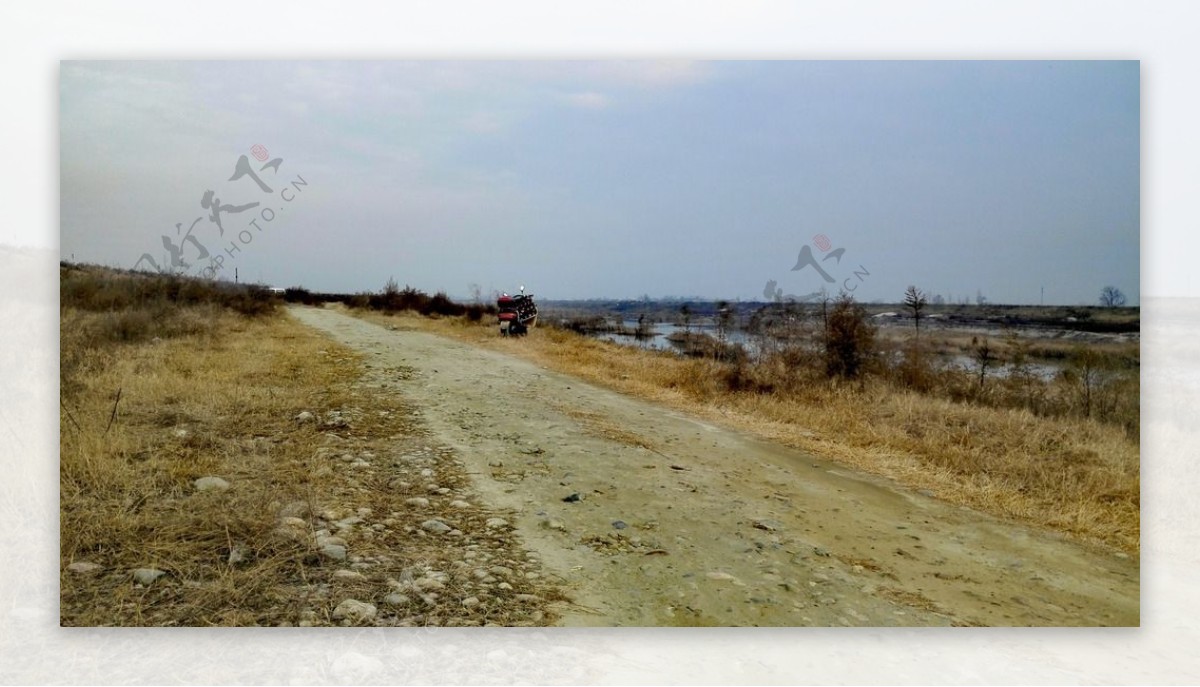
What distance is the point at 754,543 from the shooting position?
3072mm

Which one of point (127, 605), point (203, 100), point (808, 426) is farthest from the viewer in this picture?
point (808, 426)

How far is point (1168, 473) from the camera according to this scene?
10.9 feet

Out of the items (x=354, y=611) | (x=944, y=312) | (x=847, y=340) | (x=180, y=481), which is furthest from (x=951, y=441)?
(x=180, y=481)

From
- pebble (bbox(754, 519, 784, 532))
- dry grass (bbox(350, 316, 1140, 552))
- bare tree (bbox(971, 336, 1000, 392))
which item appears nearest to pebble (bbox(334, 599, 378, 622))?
pebble (bbox(754, 519, 784, 532))

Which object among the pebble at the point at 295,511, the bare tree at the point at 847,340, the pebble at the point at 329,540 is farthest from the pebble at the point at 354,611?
the bare tree at the point at 847,340

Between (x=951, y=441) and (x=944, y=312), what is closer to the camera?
(x=944, y=312)

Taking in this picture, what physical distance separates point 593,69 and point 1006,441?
3153mm

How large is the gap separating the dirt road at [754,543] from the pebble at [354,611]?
26.2 inches

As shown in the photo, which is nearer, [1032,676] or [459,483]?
[1032,676]

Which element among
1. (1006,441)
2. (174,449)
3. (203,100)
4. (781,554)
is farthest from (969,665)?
(203,100)

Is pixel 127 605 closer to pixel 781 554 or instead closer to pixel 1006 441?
pixel 781 554

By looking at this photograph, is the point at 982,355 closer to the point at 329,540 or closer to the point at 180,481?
the point at 329,540

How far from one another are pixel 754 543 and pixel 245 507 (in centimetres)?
215

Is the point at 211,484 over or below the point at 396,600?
over
